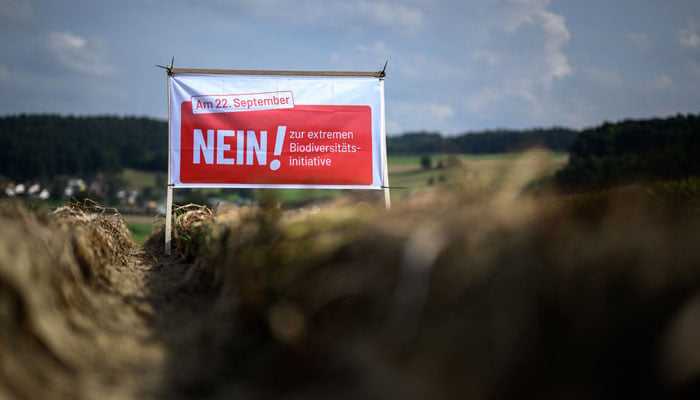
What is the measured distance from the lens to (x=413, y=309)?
2.07 meters

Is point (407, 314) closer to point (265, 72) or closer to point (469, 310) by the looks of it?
point (469, 310)

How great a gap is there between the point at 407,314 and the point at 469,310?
0.23 m

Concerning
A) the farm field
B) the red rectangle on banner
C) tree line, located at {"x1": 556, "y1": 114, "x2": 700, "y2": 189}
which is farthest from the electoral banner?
the farm field

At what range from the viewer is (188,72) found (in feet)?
23.7

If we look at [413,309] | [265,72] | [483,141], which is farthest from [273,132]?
[483,141]

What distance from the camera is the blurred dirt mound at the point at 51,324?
204 cm

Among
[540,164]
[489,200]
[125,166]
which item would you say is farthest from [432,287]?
[125,166]

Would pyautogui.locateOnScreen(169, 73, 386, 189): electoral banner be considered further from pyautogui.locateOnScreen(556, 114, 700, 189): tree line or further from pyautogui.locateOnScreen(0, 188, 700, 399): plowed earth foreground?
pyautogui.locateOnScreen(0, 188, 700, 399): plowed earth foreground

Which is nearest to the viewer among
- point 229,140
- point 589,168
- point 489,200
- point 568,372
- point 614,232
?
point 568,372

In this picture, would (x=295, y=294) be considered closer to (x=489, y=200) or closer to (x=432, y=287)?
(x=432, y=287)

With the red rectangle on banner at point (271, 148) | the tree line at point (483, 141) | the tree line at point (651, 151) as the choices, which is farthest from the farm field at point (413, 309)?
the tree line at point (483, 141)

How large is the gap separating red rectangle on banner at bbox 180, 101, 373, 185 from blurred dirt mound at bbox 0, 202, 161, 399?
418 centimetres

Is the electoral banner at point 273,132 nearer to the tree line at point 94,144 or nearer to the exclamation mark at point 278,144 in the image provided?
the exclamation mark at point 278,144

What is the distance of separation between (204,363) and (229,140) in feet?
16.5
